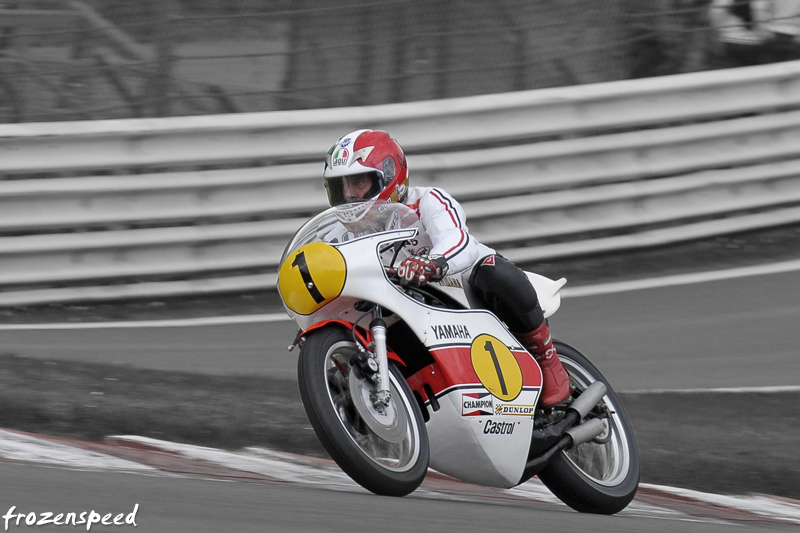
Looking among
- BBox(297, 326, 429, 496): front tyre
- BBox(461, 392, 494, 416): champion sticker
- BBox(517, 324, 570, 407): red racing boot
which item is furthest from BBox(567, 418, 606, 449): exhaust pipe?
BBox(297, 326, 429, 496): front tyre

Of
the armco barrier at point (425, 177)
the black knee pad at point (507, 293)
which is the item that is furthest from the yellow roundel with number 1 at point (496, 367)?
the armco barrier at point (425, 177)

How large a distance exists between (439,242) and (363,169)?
40 centimetres

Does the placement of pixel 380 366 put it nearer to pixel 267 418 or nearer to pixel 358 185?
pixel 358 185

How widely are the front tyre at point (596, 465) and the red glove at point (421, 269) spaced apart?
1039 mm

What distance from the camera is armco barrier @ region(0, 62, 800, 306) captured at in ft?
27.9

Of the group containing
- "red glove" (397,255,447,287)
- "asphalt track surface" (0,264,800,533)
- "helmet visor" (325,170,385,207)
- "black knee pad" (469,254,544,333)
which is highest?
"helmet visor" (325,170,385,207)

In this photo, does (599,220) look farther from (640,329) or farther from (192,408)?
(192,408)

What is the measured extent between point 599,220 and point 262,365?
3.39 meters

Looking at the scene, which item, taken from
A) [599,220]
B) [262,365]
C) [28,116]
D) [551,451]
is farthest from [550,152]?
[551,451]

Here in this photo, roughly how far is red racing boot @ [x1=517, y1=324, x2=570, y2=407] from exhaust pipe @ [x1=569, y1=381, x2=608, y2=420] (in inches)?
2.5

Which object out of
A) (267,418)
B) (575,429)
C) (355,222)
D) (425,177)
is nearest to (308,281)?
(355,222)

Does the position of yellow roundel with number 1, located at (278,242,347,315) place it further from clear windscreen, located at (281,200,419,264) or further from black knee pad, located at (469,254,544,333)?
black knee pad, located at (469,254,544,333)

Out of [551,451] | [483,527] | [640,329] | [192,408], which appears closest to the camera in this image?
[483,527]

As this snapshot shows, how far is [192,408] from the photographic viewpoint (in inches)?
249
